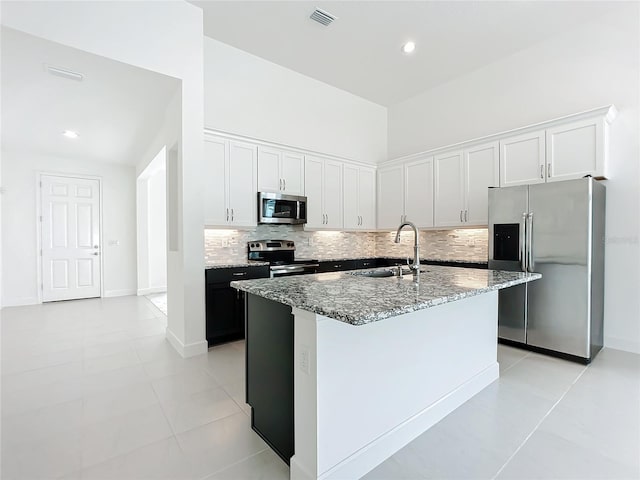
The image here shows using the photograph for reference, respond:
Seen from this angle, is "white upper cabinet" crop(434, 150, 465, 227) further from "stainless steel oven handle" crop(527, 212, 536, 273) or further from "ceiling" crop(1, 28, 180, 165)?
"ceiling" crop(1, 28, 180, 165)

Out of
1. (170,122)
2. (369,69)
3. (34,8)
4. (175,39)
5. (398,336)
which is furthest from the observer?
(369,69)

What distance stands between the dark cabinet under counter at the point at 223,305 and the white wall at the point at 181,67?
0.34 ft

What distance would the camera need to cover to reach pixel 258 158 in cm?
402

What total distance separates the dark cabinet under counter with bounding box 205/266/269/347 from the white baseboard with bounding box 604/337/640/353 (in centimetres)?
398

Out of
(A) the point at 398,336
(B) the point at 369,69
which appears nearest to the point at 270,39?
(B) the point at 369,69

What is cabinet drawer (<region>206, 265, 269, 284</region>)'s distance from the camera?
10.9ft

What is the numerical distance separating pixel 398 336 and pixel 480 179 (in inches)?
123

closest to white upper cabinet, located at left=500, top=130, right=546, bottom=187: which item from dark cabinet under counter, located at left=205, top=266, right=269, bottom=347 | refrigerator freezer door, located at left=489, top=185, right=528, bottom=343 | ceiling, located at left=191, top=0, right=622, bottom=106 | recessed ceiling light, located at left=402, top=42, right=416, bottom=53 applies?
refrigerator freezer door, located at left=489, top=185, right=528, bottom=343

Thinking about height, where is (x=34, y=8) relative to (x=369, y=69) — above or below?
below

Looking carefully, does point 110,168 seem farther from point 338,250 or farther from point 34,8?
point 338,250

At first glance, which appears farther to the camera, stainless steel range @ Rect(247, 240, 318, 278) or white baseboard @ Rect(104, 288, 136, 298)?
white baseboard @ Rect(104, 288, 136, 298)

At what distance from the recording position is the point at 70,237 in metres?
5.89

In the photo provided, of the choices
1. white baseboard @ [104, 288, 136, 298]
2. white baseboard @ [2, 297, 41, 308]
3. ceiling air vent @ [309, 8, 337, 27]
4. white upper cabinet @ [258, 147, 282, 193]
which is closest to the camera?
ceiling air vent @ [309, 8, 337, 27]

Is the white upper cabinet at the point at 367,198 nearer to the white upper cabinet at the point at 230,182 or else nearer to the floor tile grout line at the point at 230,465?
the white upper cabinet at the point at 230,182
